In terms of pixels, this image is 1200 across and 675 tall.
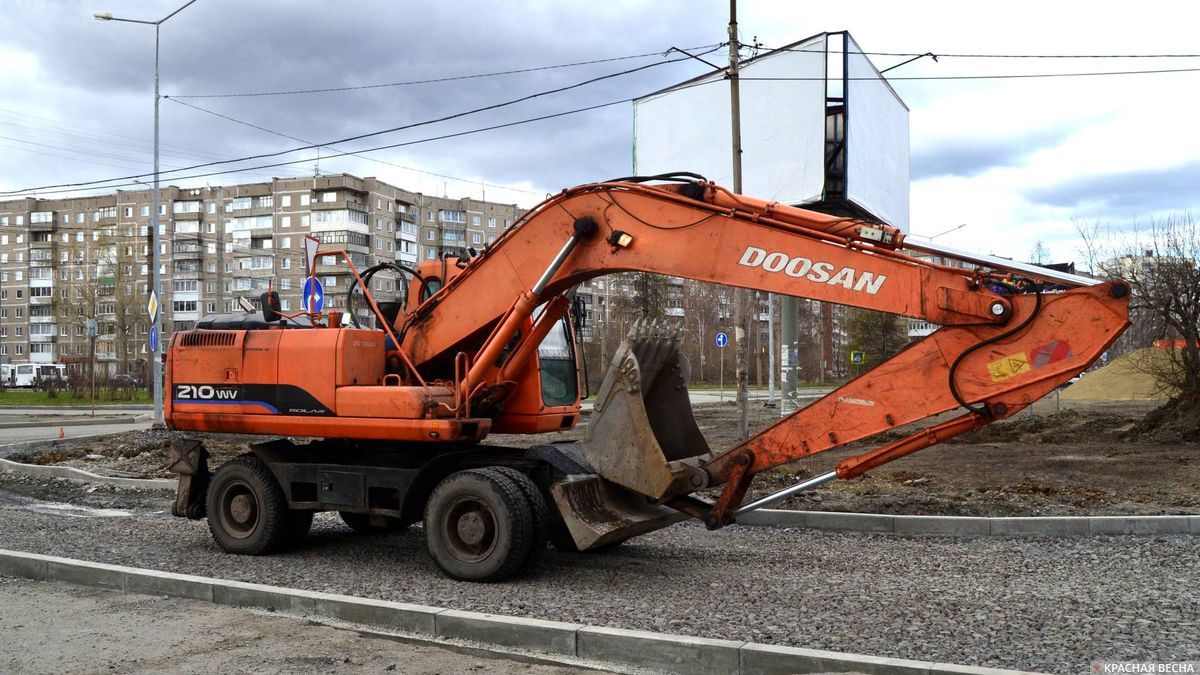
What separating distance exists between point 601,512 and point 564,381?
1911 mm

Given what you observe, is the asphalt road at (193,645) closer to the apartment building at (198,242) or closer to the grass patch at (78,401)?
the grass patch at (78,401)

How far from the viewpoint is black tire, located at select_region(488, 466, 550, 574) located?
7.11 metres

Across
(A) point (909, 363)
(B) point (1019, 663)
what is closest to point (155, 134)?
(A) point (909, 363)

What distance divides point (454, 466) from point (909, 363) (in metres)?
3.76

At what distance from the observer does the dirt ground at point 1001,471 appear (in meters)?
10.1

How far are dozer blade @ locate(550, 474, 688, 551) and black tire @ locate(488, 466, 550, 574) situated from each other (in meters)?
0.13

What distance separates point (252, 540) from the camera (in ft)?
27.5

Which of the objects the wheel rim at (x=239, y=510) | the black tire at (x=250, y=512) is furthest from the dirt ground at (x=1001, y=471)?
the wheel rim at (x=239, y=510)

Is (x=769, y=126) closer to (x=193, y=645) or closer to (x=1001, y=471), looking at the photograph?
(x=1001, y=471)

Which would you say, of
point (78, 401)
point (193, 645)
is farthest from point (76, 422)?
point (193, 645)

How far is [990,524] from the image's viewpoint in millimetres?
9078

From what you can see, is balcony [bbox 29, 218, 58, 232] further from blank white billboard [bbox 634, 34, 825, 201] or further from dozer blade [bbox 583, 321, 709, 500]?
dozer blade [bbox 583, 321, 709, 500]

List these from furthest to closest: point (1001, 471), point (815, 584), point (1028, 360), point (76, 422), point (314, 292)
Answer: point (76, 422) → point (1001, 471) → point (314, 292) → point (815, 584) → point (1028, 360)

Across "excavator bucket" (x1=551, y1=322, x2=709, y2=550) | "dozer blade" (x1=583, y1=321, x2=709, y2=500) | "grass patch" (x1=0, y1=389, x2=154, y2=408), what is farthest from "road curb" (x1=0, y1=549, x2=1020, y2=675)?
"grass patch" (x1=0, y1=389, x2=154, y2=408)
